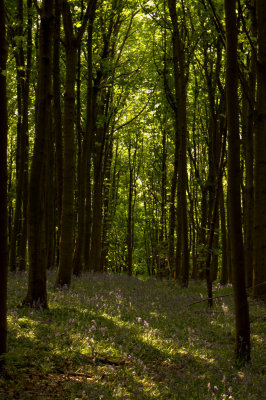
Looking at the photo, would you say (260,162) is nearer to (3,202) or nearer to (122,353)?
(122,353)

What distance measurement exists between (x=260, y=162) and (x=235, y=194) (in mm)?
4638

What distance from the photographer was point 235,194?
7.14 metres

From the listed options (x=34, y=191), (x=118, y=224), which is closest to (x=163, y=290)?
(x=34, y=191)

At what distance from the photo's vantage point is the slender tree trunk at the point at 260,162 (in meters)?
11.3

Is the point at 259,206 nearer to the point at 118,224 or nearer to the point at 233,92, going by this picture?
the point at 233,92

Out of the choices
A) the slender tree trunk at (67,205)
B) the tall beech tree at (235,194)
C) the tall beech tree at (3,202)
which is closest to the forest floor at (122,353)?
the tall beech tree at (235,194)

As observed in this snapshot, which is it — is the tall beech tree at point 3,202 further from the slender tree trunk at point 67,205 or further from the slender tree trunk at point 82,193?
the slender tree trunk at point 82,193

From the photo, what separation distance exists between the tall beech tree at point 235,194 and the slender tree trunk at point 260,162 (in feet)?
14.3

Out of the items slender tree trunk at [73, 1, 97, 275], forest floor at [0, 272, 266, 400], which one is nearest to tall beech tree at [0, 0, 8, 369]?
forest floor at [0, 272, 266, 400]

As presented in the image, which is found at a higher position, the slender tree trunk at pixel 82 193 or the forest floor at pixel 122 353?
the slender tree trunk at pixel 82 193

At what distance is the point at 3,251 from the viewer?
5.33 metres

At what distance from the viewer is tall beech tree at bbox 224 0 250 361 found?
7.10 m

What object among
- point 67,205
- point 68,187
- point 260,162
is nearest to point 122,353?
point 67,205

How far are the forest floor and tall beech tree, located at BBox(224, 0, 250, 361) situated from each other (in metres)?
0.32
